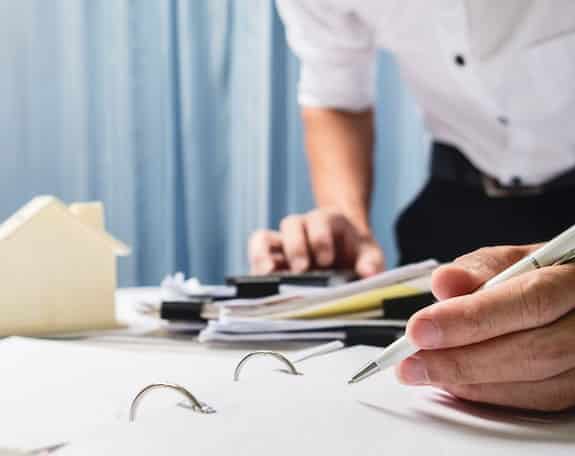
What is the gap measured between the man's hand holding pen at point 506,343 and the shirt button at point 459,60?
2.26 feet

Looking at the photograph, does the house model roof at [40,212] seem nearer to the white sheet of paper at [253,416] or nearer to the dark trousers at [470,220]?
the white sheet of paper at [253,416]

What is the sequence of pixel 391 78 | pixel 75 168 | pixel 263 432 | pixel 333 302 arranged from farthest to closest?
pixel 391 78 → pixel 75 168 → pixel 333 302 → pixel 263 432

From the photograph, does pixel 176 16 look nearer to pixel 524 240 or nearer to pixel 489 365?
pixel 524 240

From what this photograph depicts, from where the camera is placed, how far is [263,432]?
329 mm

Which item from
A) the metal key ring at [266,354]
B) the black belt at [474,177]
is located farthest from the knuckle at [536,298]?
the black belt at [474,177]

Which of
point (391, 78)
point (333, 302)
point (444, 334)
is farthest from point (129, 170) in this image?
point (444, 334)

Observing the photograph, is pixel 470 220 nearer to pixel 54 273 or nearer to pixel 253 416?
pixel 54 273

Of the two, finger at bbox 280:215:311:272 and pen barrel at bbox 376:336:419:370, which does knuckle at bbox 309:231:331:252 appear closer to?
finger at bbox 280:215:311:272

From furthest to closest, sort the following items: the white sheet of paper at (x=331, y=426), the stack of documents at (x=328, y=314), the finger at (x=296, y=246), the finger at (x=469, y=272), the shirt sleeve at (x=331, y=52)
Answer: the shirt sleeve at (x=331, y=52) → the finger at (x=296, y=246) → the stack of documents at (x=328, y=314) → the finger at (x=469, y=272) → the white sheet of paper at (x=331, y=426)

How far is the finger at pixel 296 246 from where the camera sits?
0.86 metres

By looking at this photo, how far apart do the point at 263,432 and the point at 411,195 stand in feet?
5.62

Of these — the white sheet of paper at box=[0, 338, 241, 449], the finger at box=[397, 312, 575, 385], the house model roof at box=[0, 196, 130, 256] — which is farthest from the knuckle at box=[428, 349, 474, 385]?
the house model roof at box=[0, 196, 130, 256]

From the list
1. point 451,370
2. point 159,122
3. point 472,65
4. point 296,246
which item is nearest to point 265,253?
point 296,246

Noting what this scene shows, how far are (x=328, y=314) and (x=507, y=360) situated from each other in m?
0.26
